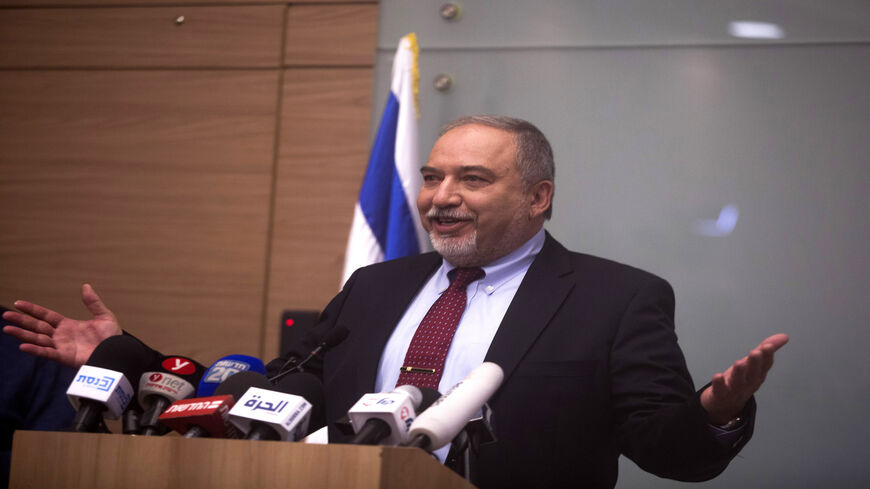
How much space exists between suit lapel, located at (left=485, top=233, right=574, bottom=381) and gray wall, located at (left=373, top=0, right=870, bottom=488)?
134 centimetres

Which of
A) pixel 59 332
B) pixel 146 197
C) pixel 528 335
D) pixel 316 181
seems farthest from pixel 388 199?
pixel 59 332

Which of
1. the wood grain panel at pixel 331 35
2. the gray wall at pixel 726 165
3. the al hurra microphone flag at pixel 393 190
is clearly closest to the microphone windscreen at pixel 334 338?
the al hurra microphone flag at pixel 393 190

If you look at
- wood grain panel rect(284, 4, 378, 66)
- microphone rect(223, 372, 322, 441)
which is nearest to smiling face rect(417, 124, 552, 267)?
microphone rect(223, 372, 322, 441)

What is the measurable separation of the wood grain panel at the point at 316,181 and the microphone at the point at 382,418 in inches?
107

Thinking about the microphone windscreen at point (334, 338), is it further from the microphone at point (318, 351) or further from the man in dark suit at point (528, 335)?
the man in dark suit at point (528, 335)

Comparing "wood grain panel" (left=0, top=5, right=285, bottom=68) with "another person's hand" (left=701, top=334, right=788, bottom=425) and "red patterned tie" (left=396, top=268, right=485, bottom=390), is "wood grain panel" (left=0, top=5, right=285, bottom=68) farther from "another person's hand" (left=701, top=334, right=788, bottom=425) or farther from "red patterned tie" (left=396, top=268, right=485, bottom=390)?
"another person's hand" (left=701, top=334, right=788, bottom=425)

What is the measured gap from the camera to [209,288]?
4309mm

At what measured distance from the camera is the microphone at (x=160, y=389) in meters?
1.70

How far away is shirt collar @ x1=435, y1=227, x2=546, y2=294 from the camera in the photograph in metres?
2.69

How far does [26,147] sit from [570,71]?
2.70 m

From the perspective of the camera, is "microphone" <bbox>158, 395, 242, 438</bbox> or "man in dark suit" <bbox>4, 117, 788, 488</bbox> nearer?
"microphone" <bbox>158, 395, 242, 438</bbox>

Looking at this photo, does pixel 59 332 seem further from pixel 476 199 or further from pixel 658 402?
pixel 658 402

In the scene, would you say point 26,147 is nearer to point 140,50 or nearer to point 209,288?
point 140,50

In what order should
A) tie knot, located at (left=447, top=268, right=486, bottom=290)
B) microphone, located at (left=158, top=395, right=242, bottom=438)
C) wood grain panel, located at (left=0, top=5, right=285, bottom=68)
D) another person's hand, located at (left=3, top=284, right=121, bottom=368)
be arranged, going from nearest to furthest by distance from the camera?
microphone, located at (left=158, top=395, right=242, bottom=438), another person's hand, located at (left=3, top=284, right=121, bottom=368), tie knot, located at (left=447, top=268, right=486, bottom=290), wood grain panel, located at (left=0, top=5, right=285, bottom=68)
